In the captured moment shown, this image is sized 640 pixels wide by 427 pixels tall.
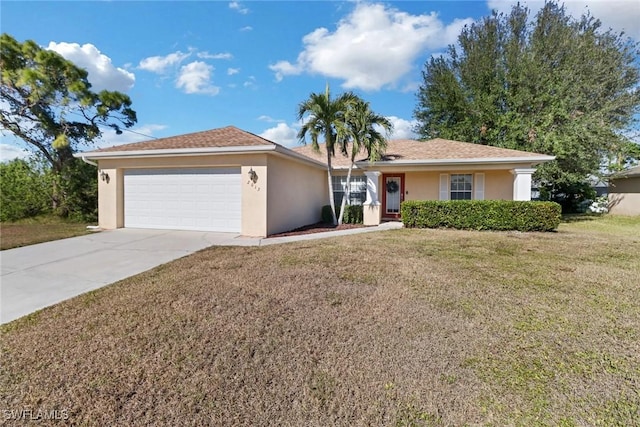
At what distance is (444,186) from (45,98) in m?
19.8

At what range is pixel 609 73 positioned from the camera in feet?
60.2

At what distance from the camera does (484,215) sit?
35.7 ft

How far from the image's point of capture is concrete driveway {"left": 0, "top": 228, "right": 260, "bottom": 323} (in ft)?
15.9

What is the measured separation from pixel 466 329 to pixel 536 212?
888 centimetres

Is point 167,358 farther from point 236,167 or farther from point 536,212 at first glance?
point 536,212

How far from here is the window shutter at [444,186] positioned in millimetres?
14328

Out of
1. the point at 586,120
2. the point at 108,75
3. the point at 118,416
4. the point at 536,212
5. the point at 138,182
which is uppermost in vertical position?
the point at 108,75

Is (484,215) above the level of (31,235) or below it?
above

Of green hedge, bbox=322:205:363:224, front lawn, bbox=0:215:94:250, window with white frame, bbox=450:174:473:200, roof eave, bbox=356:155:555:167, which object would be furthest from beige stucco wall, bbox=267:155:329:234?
front lawn, bbox=0:215:94:250

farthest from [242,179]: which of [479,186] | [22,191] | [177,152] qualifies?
[22,191]

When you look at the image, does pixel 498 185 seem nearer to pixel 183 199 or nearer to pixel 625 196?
pixel 625 196

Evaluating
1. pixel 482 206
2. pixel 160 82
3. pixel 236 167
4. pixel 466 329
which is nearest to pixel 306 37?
pixel 236 167

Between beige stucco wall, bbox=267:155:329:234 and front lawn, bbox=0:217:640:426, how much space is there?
192 inches

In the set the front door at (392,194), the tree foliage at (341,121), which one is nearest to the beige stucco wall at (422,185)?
the front door at (392,194)
